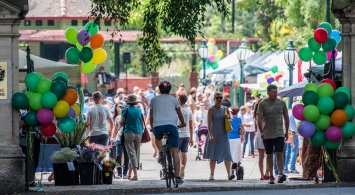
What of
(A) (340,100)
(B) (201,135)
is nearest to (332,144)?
(A) (340,100)

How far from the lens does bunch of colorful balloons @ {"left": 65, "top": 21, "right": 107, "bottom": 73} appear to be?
2358 cm

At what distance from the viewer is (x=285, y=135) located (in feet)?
72.7

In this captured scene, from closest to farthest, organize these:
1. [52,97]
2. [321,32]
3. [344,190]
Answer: [344,190] < [52,97] < [321,32]

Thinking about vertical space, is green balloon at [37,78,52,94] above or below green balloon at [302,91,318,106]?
above

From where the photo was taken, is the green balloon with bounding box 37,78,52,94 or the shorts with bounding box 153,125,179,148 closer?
the green balloon with bounding box 37,78,52,94

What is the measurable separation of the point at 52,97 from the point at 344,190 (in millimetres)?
4528

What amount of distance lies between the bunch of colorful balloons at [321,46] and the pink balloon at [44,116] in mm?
4559

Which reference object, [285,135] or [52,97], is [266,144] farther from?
[52,97]

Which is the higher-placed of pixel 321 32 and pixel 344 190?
pixel 321 32

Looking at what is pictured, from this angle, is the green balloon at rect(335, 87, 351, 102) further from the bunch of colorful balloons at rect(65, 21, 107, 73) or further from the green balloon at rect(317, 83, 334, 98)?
the bunch of colorful balloons at rect(65, 21, 107, 73)

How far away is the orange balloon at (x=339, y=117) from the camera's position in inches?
791

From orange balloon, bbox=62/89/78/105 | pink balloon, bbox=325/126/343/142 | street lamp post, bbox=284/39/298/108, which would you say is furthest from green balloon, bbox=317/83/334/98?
street lamp post, bbox=284/39/298/108

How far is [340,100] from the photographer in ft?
65.8

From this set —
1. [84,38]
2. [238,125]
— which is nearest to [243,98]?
[238,125]
